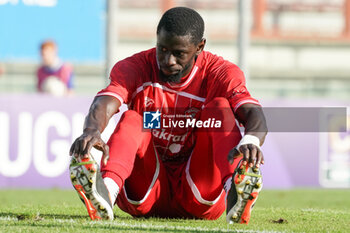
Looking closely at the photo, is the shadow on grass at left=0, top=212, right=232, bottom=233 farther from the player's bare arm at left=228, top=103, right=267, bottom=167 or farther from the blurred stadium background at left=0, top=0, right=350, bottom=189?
the blurred stadium background at left=0, top=0, right=350, bottom=189

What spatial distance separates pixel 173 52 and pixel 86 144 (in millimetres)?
841

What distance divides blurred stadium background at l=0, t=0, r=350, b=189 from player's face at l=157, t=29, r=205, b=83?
533 cm

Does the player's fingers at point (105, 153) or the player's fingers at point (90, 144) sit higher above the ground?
the player's fingers at point (90, 144)

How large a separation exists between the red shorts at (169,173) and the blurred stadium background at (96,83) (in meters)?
5.08

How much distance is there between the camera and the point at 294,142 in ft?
36.6

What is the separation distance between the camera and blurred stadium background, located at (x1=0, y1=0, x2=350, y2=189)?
10.4 meters

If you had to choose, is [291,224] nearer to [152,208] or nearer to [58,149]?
[152,208]

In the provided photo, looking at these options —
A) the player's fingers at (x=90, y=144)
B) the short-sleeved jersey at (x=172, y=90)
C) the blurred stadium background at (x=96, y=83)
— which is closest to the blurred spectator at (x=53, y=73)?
the blurred stadium background at (x=96, y=83)

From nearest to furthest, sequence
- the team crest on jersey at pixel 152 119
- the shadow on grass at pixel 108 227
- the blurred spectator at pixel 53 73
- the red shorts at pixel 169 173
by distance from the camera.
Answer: the shadow on grass at pixel 108 227
the red shorts at pixel 169 173
the team crest on jersey at pixel 152 119
the blurred spectator at pixel 53 73

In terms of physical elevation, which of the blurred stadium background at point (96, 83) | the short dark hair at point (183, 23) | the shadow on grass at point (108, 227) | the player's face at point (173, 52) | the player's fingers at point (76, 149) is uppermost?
the short dark hair at point (183, 23)

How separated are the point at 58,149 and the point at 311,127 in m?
3.62

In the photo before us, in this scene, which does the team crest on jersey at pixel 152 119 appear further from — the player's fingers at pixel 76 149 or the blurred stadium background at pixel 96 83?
the blurred stadium background at pixel 96 83

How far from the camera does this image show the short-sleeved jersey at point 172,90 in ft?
16.6

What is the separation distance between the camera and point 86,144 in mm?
4426
